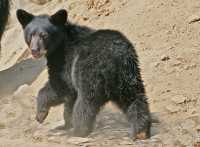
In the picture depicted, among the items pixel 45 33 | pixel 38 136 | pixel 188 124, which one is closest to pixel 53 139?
pixel 38 136

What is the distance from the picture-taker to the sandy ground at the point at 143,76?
8.11m

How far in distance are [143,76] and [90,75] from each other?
2527 millimetres

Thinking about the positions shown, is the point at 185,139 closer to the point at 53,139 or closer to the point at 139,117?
the point at 139,117

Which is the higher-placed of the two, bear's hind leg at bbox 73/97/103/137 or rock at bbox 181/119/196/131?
bear's hind leg at bbox 73/97/103/137

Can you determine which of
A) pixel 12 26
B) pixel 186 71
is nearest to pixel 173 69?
pixel 186 71

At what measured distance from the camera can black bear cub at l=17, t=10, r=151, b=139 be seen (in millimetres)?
7742

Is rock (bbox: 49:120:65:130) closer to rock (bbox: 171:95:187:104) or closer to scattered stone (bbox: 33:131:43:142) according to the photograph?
scattered stone (bbox: 33:131:43:142)

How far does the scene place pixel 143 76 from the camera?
33.3 feet

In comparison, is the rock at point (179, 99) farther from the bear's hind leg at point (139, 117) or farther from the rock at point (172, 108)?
the bear's hind leg at point (139, 117)

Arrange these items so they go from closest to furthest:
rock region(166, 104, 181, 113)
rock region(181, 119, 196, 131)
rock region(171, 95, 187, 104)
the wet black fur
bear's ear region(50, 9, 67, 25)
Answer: bear's ear region(50, 9, 67, 25) < rock region(181, 119, 196, 131) < rock region(166, 104, 181, 113) < rock region(171, 95, 187, 104) < the wet black fur

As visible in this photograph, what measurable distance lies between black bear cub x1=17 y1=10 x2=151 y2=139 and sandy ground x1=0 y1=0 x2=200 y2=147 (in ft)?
1.09

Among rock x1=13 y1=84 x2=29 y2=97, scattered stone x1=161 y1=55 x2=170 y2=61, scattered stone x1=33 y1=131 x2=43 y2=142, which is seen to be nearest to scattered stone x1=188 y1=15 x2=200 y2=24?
scattered stone x1=161 y1=55 x2=170 y2=61

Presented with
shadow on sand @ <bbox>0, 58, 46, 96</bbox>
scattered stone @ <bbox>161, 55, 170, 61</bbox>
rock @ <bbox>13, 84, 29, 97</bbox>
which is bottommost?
Result: rock @ <bbox>13, 84, 29, 97</bbox>

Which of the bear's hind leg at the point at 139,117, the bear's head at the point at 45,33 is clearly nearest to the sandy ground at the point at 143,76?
the bear's hind leg at the point at 139,117
